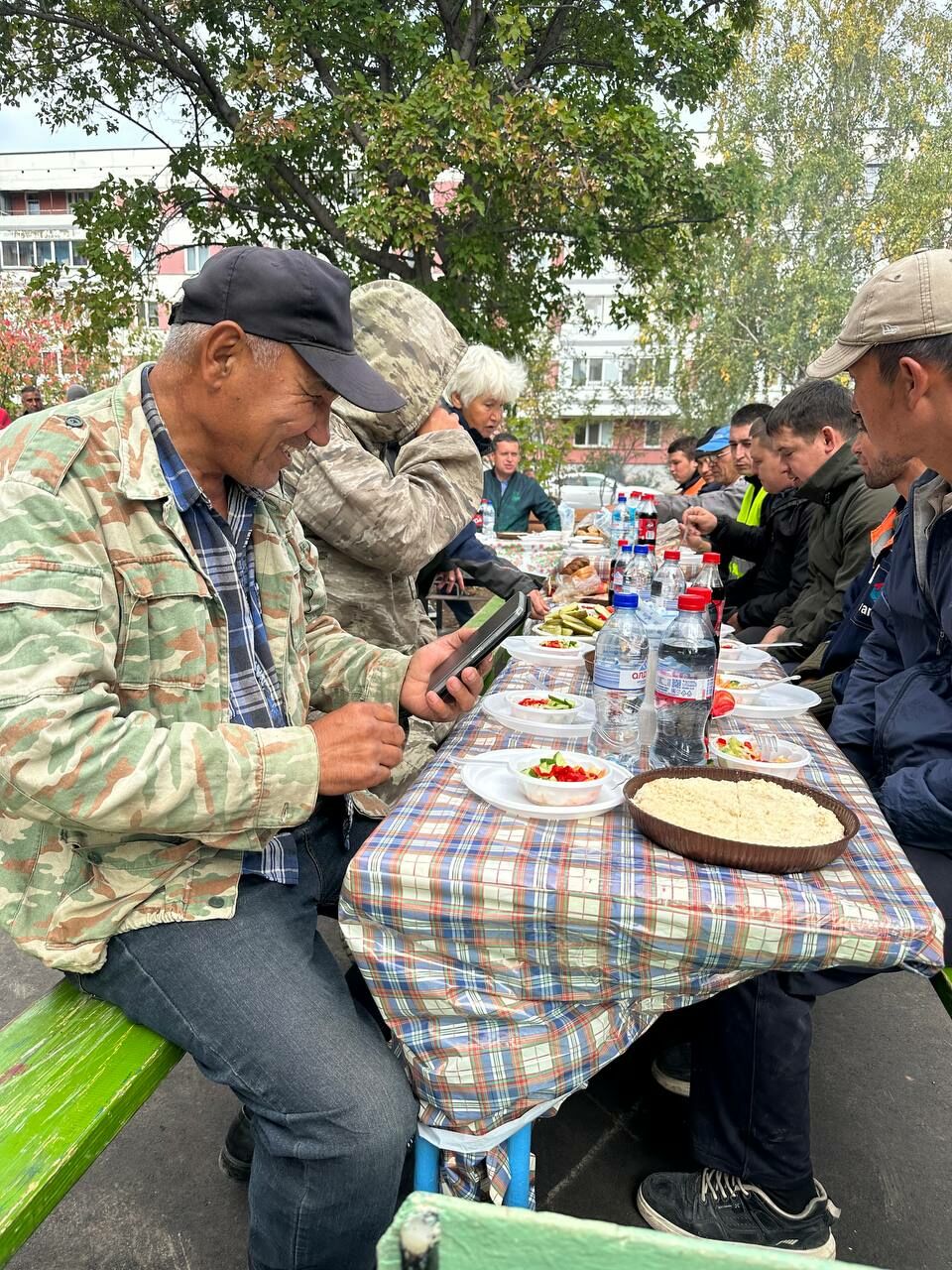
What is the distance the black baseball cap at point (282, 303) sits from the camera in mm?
1607

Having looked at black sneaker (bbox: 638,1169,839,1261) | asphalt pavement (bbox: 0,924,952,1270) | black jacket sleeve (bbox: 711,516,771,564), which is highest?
black jacket sleeve (bbox: 711,516,771,564)

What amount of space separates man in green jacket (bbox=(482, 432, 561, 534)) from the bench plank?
25.3ft

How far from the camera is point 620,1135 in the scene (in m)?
2.41

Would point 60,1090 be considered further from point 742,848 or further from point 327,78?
point 327,78

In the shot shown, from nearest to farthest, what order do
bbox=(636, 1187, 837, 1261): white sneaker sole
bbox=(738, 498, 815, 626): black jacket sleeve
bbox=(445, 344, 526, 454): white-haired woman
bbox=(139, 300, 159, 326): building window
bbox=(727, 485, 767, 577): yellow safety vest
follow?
bbox=(636, 1187, 837, 1261): white sneaker sole, bbox=(445, 344, 526, 454): white-haired woman, bbox=(738, 498, 815, 626): black jacket sleeve, bbox=(139, 300, 159, 326): building window, bbox=(727, 485, 767, 577): yellow safety vest

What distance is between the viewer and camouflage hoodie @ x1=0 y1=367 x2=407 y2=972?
1.40 meters

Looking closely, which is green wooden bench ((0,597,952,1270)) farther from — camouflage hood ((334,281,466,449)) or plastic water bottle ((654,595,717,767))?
camouflage hood ((334,281,466,449))

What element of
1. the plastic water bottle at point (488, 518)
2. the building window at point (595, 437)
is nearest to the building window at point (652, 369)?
the building window at point (595, 437)

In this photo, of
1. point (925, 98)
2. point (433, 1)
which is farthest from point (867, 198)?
point (433, 1)

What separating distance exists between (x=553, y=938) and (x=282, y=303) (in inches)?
47.9

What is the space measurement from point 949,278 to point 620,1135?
2.36m

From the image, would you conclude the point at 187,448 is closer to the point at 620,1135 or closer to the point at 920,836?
the point at 920,836

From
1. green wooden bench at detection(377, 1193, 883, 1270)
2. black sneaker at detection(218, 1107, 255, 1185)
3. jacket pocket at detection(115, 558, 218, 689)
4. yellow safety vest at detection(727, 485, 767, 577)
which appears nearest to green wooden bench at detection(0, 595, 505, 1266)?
jacket pocket at detection(115, 558, 218, 689)

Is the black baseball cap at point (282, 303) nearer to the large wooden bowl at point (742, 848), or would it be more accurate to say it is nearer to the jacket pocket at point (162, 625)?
the jacket pocket at point (162, 625)
